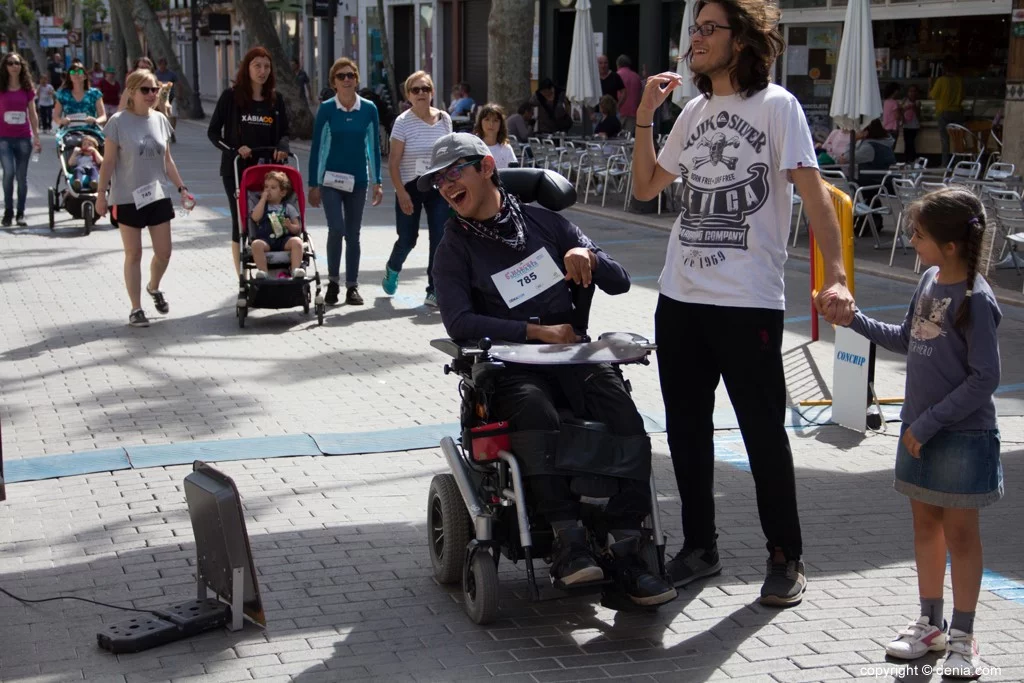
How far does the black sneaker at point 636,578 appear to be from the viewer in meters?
4.42

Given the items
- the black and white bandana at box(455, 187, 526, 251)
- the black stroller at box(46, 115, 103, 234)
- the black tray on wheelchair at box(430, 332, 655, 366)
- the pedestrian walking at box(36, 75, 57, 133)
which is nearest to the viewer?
the black tray on wheelchair at box(430, 332, 655, 366)

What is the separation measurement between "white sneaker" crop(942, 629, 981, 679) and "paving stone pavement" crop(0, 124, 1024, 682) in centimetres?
10

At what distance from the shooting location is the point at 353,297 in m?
11.6

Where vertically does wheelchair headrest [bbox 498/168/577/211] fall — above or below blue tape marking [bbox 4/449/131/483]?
above

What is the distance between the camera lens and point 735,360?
4.75 metres

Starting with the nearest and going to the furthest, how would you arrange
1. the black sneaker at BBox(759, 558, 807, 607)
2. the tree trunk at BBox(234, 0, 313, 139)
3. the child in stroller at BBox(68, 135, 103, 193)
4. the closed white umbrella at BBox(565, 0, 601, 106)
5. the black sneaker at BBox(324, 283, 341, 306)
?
the black sneaker at BBox(759, 558, 807, 607) → the black sneaker at BBox(324, 283, 341, 306) → the child in stroller at BBox(68, 135, 103, 193) → the closed white umbrella at BBox(565, 0, 601, 106) → the tree trunk at BBox(234, 0, 313, 139)

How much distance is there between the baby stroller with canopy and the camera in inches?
414

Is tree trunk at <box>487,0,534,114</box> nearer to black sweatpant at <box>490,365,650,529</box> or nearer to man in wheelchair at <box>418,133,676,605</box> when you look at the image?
man in wheelchair at <box>418,133,676,605</box>

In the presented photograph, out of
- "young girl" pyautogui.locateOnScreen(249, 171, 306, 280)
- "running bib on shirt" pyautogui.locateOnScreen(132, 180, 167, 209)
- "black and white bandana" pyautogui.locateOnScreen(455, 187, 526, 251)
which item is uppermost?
"black and white bandana" pyautogui.locateOnScreen(455, 187, 526, 251)

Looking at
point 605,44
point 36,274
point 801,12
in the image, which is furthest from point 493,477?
point 605,44

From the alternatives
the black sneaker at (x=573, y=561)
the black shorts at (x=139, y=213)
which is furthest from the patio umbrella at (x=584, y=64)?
the black sneaker at (x=573, y=561)

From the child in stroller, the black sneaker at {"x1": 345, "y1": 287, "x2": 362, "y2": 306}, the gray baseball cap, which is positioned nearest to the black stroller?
the child in stroller

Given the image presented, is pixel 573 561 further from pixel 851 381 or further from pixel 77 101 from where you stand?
pixel 77 101

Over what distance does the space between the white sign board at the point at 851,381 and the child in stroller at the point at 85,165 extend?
38.2ft
